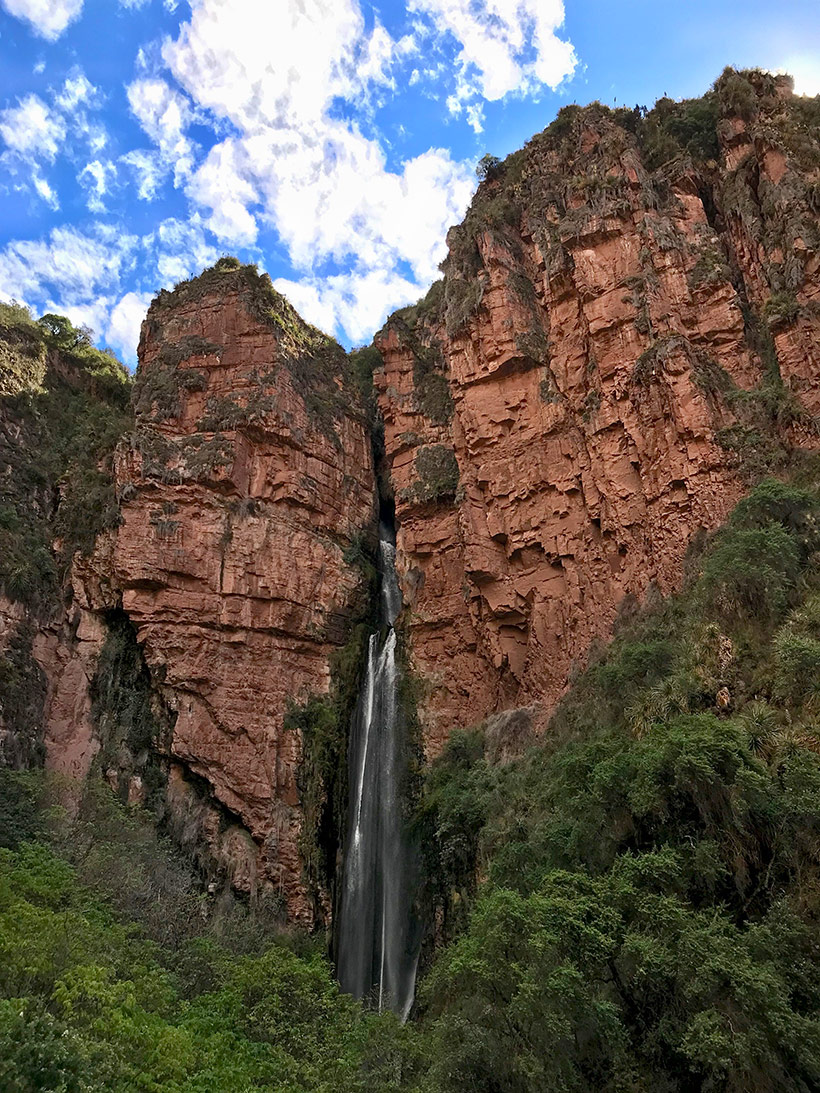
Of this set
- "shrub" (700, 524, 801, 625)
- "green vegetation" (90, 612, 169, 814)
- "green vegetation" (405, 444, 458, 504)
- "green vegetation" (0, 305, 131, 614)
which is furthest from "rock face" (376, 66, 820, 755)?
"green vegetation" (0, 305, 131, 614)

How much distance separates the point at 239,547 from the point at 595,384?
43.2 ft

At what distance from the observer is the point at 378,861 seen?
2222cm

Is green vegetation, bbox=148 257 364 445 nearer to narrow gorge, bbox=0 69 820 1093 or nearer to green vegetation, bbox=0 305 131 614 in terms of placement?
narrow gorge, bbox=0 69 820 1093

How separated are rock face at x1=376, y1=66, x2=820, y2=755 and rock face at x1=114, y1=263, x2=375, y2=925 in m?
3.23

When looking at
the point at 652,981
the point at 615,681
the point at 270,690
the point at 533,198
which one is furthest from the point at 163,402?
the point at 652,981

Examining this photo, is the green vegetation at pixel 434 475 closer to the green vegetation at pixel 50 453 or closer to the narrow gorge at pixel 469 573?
the narrow gorge at pixel 469 573

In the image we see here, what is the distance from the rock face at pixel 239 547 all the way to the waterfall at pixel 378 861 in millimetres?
1417

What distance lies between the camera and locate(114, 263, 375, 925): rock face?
73.6 feet

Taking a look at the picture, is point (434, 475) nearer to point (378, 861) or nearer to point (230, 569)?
point (230, 569)

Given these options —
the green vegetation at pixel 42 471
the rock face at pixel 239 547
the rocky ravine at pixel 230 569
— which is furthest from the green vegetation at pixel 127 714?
the green vegetation at pixel 42 471

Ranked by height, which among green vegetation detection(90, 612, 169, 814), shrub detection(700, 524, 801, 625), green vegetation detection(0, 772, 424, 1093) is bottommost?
green vegetation detection(0, 772, 424, 1093)

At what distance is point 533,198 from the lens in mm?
27203

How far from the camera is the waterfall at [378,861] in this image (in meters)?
20.3

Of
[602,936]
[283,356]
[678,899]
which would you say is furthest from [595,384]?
[602,936]
